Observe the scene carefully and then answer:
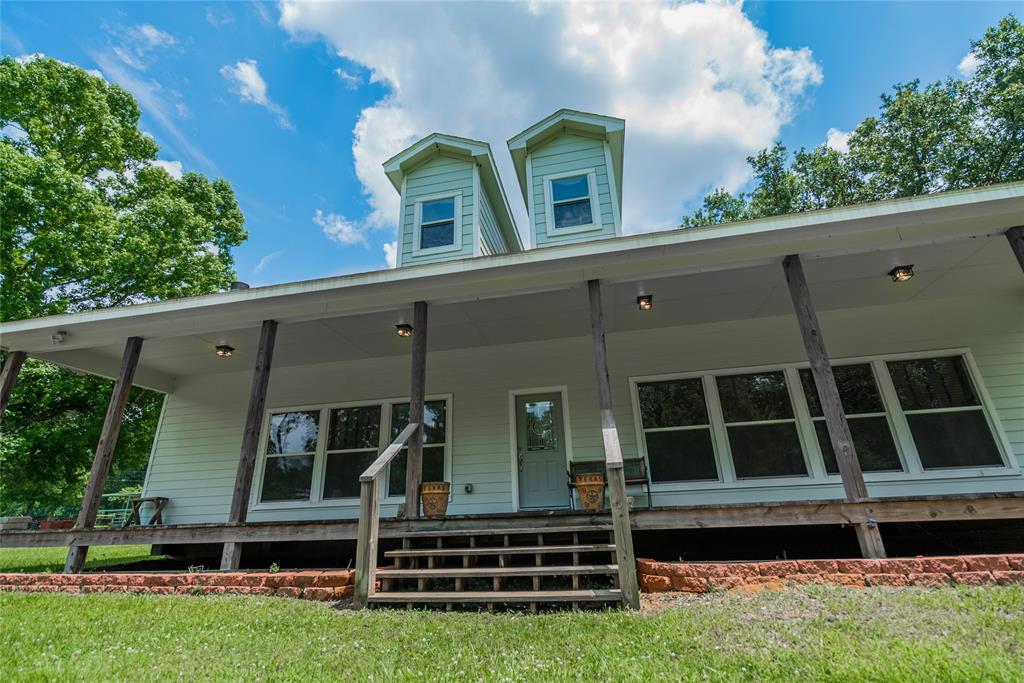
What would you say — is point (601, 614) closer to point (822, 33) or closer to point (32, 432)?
point (822, 33)

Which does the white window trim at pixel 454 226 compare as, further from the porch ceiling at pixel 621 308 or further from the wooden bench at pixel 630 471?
the wooden bench at pixel 630 471

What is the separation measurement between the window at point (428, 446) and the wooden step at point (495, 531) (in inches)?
106

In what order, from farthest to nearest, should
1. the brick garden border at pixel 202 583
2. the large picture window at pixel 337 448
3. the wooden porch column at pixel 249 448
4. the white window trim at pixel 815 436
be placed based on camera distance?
the large picture window at pixel 337 448, the white window trim at pixel 815 436, the wooden porch column at pixel 249 448, the brick garden border at pixel 202 583

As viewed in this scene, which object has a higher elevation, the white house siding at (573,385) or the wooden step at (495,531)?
the white house siding at (573,385)

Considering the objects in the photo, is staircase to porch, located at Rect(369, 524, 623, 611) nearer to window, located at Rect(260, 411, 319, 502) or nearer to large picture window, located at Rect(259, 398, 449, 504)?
large picture window, located at Rect(259, 398, 449, 504)

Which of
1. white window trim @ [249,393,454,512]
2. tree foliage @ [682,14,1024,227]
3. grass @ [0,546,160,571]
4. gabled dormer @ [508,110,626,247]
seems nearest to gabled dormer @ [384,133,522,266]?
gabled dormer @ [508,110,626,247]

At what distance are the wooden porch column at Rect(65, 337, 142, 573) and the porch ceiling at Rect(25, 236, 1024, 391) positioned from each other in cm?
60

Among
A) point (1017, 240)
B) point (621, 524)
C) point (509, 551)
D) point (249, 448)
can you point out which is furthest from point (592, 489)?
point (1017, 240)

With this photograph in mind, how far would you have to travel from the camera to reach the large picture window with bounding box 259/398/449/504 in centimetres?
718

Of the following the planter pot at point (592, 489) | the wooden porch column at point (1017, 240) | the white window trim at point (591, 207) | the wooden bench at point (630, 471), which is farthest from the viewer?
the white window trim at point (591, 207)

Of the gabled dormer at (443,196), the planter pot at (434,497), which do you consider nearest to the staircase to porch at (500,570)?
the planter pot at (434,497)

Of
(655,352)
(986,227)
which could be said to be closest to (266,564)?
(655,352)

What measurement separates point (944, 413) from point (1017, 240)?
8.16ft

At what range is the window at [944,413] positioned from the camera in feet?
19.0
